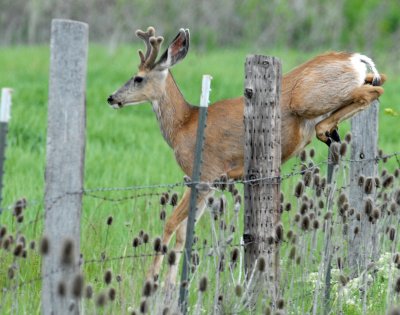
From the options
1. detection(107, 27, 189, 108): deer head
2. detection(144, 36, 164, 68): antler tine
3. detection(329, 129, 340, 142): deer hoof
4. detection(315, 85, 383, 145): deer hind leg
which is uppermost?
detection(144, 36, 164, 68): antler tine

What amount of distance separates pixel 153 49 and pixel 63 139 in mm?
2760

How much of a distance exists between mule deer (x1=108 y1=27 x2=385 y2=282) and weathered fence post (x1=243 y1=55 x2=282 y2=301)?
40.4 inches

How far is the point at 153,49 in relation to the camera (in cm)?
701

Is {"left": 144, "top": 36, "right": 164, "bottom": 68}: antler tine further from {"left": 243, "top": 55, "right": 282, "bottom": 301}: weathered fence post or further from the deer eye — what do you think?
{"left": 243, "top": 55, "right": 282, "bottom": 301}: weathered fence post

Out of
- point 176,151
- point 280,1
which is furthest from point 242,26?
point 176,151

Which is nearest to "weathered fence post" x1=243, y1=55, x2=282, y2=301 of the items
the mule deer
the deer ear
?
the mule deer

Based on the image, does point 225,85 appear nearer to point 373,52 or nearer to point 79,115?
point 373,52

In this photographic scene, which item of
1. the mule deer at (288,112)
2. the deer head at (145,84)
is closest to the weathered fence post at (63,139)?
the mule deer at (288,112)

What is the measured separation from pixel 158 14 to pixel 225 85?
929cm

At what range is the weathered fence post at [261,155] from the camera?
5.51 meters

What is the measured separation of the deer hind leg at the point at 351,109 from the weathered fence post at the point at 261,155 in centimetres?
107

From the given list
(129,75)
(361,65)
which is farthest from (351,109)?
(129,75)

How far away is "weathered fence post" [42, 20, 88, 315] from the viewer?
4328 mm

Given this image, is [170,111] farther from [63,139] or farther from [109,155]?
[109,155]
